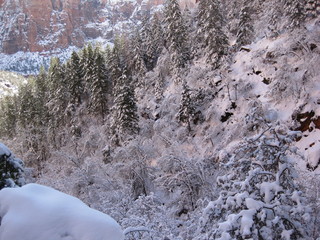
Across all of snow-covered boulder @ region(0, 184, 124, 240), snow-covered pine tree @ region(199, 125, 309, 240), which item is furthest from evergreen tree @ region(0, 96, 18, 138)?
snow-covered boulder @ region(0, 184, 124, 240)

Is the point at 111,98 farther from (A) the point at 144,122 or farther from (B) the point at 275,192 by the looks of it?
(B) the point at 275,192

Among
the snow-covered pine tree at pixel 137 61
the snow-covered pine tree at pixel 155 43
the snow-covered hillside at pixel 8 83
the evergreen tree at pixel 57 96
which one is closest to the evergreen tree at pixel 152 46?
the snow-covered pine tree at pixel 155 43

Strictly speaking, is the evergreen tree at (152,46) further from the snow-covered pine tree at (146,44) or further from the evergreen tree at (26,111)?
the evergreen tree at (26,111)

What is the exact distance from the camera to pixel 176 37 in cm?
3912

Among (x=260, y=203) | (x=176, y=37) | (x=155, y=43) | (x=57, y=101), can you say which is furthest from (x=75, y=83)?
(x=260, y=203)

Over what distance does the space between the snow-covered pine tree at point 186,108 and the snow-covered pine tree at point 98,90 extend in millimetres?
13426

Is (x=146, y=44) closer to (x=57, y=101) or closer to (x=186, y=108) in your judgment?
(x=57, y=101)

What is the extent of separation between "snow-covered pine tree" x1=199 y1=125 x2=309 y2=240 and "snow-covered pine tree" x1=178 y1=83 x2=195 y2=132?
23632 mm

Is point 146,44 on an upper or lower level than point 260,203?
lower

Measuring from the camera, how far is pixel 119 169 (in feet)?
73.1

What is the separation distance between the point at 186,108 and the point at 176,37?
13.2 m

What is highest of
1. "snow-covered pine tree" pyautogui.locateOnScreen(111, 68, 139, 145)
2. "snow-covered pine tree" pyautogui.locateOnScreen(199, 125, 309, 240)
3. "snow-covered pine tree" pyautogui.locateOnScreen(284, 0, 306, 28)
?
"snow-covered pine tree" pyautogui.locateOnScreen(284, 0, 306, 28)

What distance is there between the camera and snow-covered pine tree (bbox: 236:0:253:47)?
3300 cm

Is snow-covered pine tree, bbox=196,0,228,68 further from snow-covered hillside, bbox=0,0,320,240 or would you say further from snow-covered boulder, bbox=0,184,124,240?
snow-covered boulder, bbox=0,184,124,240
